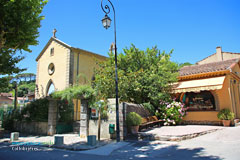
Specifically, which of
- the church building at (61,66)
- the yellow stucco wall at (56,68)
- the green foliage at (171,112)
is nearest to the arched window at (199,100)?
the green foliage at (171,112)

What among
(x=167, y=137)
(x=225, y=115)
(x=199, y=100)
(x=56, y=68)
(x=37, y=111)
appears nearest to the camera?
(x=167, y=137)

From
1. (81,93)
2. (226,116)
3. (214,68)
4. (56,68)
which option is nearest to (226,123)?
(226,116)

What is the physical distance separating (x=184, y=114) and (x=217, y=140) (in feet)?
16.9

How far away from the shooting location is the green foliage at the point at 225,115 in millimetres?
11883

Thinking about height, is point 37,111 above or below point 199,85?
below

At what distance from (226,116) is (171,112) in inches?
136

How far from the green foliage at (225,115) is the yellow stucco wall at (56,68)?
1316 cm

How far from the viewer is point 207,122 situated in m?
13.2

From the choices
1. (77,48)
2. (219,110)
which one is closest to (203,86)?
(219,110)

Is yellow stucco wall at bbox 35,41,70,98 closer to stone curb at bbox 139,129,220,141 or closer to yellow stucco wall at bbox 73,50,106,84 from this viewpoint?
yellow stucco wall at bbox 73,50,106,84

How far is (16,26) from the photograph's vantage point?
7941mm

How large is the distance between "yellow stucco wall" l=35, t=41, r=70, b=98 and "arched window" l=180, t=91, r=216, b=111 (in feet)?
35.9

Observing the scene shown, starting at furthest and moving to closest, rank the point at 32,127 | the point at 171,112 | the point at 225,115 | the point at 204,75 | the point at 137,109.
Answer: the point at 32,127
the point at 204,75
the point at 171,112
the point at 225,115
the point at 137,109

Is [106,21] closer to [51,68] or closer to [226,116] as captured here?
[226,116]
